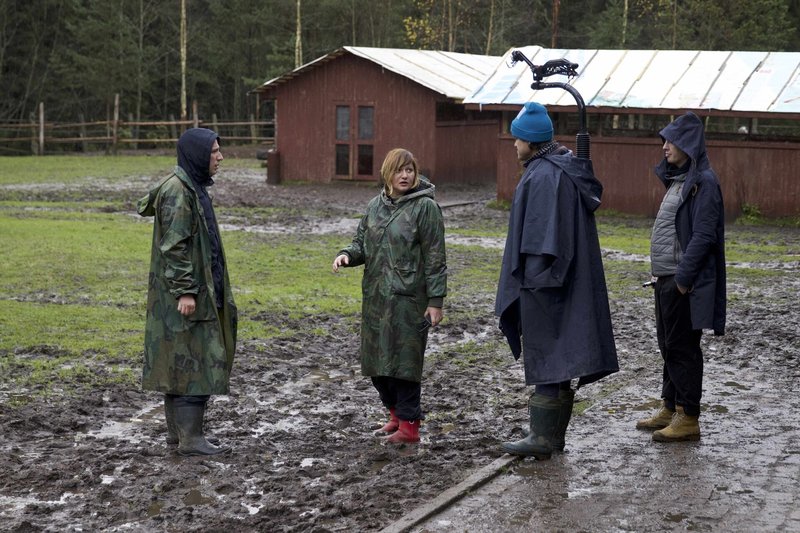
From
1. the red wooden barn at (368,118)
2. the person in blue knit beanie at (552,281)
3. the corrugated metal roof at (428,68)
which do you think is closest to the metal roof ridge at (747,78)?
the corrugated metal roof at (428,68)

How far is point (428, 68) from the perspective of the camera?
3108cm

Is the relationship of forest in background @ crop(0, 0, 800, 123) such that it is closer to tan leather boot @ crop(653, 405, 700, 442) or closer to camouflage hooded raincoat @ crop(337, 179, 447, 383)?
tan leather boot @ crop(653, 405, 700, 442)

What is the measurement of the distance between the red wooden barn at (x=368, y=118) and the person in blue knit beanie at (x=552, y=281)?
72.7ft

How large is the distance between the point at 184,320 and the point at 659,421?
9.77ft

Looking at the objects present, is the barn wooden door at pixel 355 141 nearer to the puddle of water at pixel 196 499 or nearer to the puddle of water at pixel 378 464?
the puddle of water at pixel 378 464

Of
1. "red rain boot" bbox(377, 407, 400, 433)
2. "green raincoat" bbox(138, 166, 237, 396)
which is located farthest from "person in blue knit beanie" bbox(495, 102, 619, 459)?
"green raincoat" bbox(138, 166, 237, 396)

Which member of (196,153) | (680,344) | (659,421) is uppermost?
(196,153)

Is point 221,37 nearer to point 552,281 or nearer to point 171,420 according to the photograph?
point 171,420

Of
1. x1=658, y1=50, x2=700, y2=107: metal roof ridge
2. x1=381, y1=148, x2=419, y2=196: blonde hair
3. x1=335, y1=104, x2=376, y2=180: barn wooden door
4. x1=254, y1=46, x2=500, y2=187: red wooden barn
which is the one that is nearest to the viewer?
x1=381, y1=148, x2=419, y2=196: blonde hair

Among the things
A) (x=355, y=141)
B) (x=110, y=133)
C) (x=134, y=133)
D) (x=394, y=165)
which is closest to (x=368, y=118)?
(x=355, y=141)

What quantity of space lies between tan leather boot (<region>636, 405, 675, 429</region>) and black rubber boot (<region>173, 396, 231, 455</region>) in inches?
101

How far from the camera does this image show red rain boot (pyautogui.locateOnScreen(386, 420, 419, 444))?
680 cm

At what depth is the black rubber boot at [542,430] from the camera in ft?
20.9

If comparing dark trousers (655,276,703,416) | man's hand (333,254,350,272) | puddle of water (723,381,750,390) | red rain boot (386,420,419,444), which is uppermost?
man's hand (333,254,350,272)
